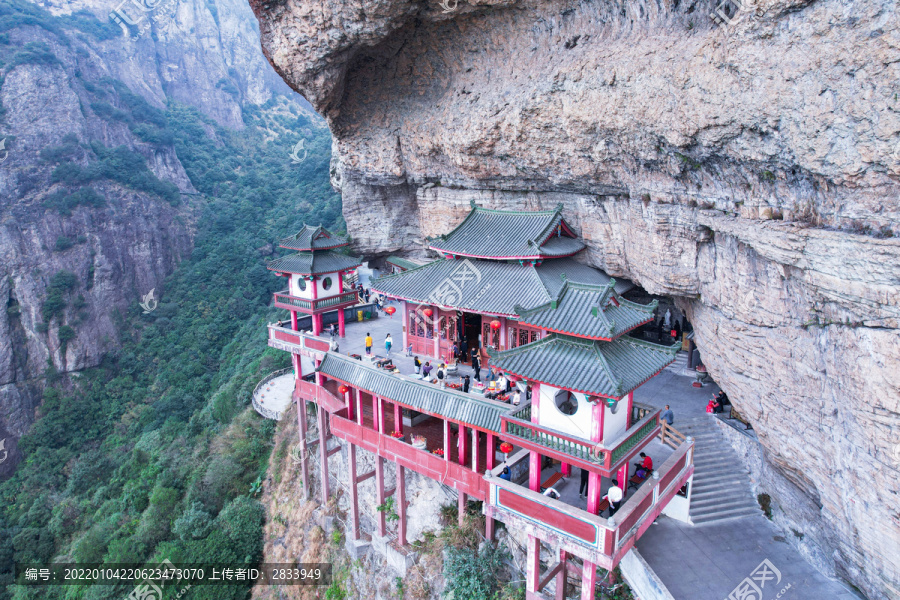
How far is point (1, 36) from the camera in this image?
51719mm

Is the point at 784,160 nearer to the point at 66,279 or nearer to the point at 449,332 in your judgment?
the point at 449,332

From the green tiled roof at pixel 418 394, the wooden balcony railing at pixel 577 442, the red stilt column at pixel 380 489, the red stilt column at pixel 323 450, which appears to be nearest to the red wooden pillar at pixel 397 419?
the green tiled roof at pixel 418 394

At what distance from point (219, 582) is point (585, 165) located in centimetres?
2539

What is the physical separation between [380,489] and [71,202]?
46807 millimetres

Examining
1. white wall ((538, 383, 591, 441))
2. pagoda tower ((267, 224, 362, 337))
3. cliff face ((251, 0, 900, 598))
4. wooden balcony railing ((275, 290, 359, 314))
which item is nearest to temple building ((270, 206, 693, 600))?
white wall ((538, 383, 591, 441))

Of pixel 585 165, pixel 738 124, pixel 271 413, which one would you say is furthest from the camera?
pixel 271 413

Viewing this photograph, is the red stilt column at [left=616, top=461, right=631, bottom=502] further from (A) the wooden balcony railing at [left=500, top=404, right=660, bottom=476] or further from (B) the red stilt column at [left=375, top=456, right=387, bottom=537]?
(B) the red stilt column at [left=375, top=456, right=387, bottom=537]

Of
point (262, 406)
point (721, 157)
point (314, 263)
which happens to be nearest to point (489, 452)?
point (721, 157)

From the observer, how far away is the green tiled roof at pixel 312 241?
2289 centimetres

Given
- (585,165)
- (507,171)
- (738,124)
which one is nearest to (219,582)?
(507,171)

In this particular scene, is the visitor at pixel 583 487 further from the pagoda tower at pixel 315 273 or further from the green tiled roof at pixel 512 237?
the pagoda tower at pixel 315 273

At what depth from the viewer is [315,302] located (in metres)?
23.0

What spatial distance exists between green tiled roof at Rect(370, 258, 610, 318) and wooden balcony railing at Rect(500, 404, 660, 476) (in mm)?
5172

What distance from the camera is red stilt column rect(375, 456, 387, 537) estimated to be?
63.6 ft
